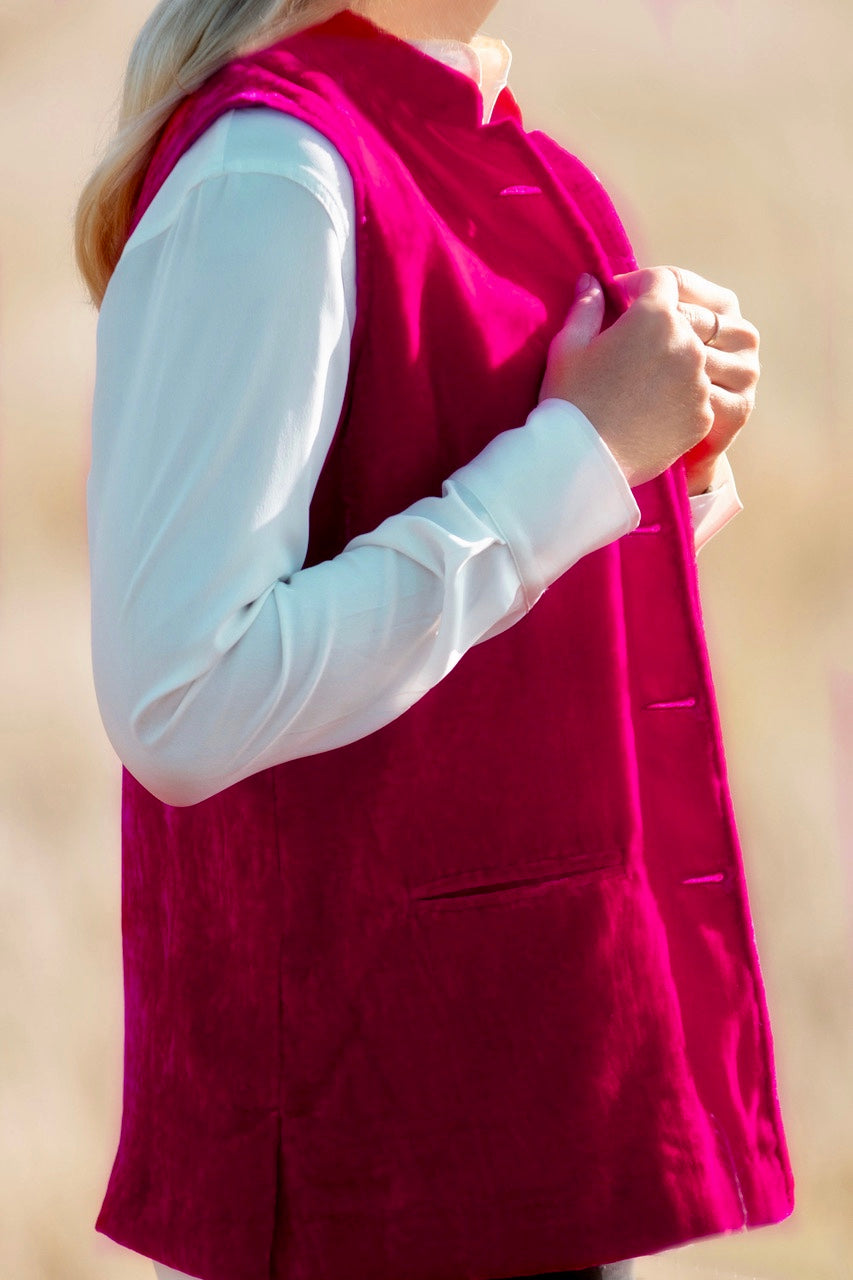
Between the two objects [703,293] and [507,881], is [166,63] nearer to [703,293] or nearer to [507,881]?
[703,293]

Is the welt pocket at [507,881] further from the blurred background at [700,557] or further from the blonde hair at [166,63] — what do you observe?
the blurred background at [700,557]

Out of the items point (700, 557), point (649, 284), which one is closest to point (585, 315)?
point (649, 284)

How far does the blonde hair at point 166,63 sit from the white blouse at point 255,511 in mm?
105

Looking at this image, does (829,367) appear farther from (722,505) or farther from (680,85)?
(722,505)

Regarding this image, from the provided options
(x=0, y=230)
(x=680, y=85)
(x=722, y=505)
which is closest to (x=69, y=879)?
(x=0, y=230)

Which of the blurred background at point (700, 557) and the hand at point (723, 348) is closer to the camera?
the hand at point (723, 348)

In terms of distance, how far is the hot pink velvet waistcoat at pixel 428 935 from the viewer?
70 centimetres

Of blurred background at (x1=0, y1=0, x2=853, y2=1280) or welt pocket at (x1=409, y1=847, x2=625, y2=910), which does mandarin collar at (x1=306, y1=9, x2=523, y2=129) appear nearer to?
welt pocket at (x1=409, y1=847, x2=625, y2=910)

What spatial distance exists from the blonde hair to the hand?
0.23 metres

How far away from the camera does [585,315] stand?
75 cm

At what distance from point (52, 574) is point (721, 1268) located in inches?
61.1

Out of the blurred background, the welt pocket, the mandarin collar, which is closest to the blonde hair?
the mandarin collar

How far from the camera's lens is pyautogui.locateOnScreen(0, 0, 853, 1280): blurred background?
214 cm

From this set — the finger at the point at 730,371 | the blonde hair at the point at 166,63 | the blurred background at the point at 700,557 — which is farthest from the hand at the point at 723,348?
the blurred background at the point at 700,557
